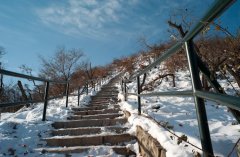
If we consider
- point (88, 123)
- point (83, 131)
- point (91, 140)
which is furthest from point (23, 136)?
point (88, 123)

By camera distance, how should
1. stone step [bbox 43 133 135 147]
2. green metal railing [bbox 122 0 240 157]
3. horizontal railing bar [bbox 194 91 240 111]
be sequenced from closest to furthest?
horizontal railing bar [bbox 194 91 240 111], green metal railing [bbox 122 0 240 157], stone step [bbox 43 133 135 147]

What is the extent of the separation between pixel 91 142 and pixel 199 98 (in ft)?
9.97

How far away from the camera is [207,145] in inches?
57.9

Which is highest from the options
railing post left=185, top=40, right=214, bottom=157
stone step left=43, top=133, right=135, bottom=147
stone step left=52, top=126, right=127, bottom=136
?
railing post left=185, top=40, right=214, bottom=157

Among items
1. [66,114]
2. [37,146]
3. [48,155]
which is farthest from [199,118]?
[66,114]

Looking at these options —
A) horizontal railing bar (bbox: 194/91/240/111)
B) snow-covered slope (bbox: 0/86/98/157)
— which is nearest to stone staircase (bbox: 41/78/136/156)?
snow-covered slope (bbox: 0/86/98/157)

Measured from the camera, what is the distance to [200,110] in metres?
1.53

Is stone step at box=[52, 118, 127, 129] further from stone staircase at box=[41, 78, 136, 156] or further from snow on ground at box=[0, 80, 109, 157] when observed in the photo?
snow on ground at box=[0, 80, 109, 157]

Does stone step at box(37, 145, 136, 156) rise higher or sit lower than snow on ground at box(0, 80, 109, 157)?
lower

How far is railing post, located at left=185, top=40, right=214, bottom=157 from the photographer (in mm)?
1473

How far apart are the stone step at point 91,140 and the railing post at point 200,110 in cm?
277

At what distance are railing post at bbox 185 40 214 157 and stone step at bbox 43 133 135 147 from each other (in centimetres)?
277

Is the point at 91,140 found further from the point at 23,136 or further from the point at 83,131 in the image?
the point at 23,136

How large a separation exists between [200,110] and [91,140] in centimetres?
301
